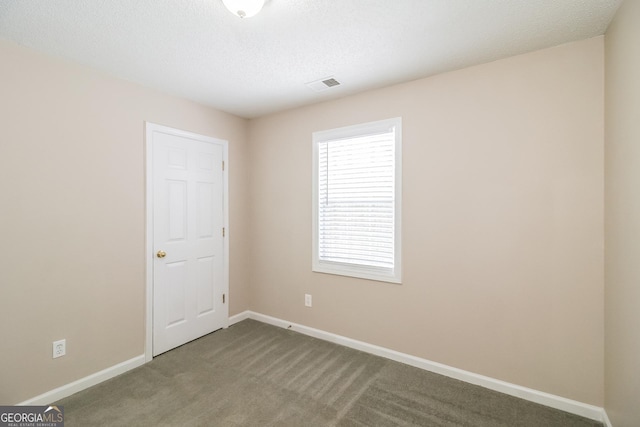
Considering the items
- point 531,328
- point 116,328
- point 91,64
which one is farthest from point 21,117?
point 531,328

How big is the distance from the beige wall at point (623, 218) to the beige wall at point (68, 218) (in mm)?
3504

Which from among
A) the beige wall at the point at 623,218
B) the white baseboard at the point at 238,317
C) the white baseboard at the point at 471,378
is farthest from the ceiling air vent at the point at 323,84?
the white baseboard at the point at 238,317

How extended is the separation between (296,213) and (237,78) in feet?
5.07

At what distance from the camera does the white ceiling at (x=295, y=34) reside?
5.41ft

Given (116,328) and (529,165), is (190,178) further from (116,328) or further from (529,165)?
(529,165)

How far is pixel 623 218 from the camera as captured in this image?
1602mm

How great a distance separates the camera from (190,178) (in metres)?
3.11

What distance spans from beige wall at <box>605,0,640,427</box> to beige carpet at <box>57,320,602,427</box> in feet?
1.89

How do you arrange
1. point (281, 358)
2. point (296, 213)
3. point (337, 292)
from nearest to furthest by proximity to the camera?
point (281, 358), point (337, 292), point (296, 213)

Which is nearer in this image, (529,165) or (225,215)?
(529,165)


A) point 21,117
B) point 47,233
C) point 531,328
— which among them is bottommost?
point 531,328

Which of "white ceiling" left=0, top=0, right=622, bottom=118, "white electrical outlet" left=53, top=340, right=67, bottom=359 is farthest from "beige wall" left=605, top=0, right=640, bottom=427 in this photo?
"white electrical outlet" left=53, top=340, right=67, bottom=359

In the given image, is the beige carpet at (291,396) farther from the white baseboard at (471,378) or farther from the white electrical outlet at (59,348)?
the white electrical outlet at (59,348)

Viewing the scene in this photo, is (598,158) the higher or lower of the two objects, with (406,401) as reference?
higher
